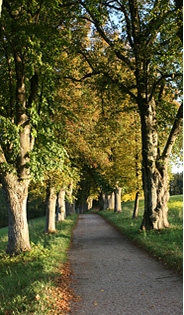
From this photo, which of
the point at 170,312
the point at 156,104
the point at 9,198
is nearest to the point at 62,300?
the point at 170,312

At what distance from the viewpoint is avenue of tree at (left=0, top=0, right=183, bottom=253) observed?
9398mm

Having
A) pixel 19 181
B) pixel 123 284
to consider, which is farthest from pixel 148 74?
pixel 123 284

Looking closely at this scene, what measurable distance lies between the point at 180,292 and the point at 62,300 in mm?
2402

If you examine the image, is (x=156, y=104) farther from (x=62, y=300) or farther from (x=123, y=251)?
(x=62, y=300)

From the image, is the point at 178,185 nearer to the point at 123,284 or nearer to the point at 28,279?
the point at 123,284

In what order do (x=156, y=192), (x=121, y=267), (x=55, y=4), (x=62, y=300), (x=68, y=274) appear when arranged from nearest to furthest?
(x=62, y=300) → (x=68, y=274) → (x=121, y=267) → (x=55, y=4) → (x=156, y=192)

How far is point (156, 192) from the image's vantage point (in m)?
12.3

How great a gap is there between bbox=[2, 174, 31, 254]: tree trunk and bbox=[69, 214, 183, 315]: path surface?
1808 mm

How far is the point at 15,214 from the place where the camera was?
9.41 meters

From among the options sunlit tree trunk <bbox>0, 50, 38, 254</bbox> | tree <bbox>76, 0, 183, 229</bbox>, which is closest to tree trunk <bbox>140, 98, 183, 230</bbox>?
tree <bbox>76, 0, 183, 229</bbox>

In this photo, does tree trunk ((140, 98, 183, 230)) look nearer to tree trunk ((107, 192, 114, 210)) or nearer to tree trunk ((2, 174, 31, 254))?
tree trunk ((2, 174, 31, 254))

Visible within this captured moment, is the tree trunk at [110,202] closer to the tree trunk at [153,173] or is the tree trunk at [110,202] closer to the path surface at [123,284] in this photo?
the tree trunk at [153,173]

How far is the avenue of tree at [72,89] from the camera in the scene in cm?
940

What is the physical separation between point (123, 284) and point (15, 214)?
15.5 ft
